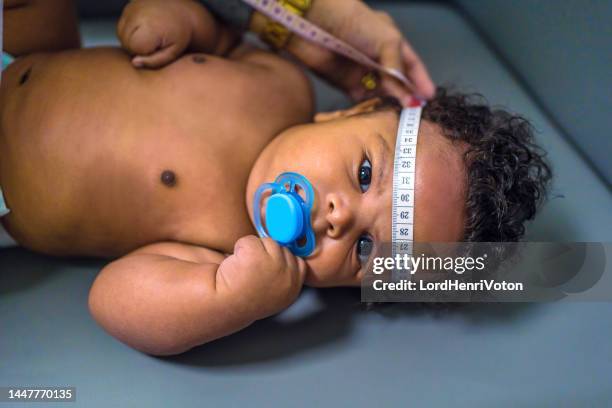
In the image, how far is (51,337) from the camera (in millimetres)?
1040

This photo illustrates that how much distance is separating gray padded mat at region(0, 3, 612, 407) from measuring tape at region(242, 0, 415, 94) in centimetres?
47

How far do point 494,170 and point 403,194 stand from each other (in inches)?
6.6

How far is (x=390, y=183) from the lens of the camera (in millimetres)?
987

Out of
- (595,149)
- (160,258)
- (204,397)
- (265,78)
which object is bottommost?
(204,397)

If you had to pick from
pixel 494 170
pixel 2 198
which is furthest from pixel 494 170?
pixel 2 198

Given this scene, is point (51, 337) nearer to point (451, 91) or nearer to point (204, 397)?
point (204, 397)

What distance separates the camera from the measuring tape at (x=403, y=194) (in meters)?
0.97

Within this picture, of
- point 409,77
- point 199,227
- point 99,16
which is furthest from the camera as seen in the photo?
point 99,16

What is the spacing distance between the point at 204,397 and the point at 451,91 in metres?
0.92

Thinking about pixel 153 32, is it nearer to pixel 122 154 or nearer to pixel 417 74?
pixel 122 154

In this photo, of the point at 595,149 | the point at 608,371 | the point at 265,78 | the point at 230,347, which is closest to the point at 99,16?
the point at 265,78

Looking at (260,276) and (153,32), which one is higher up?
(153,32)

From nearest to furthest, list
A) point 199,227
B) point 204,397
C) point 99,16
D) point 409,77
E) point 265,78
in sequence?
point 204,397 < point 199,227 < point 265,78 < point 409,77 < point 99,16

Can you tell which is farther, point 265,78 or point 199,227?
point 265,78
